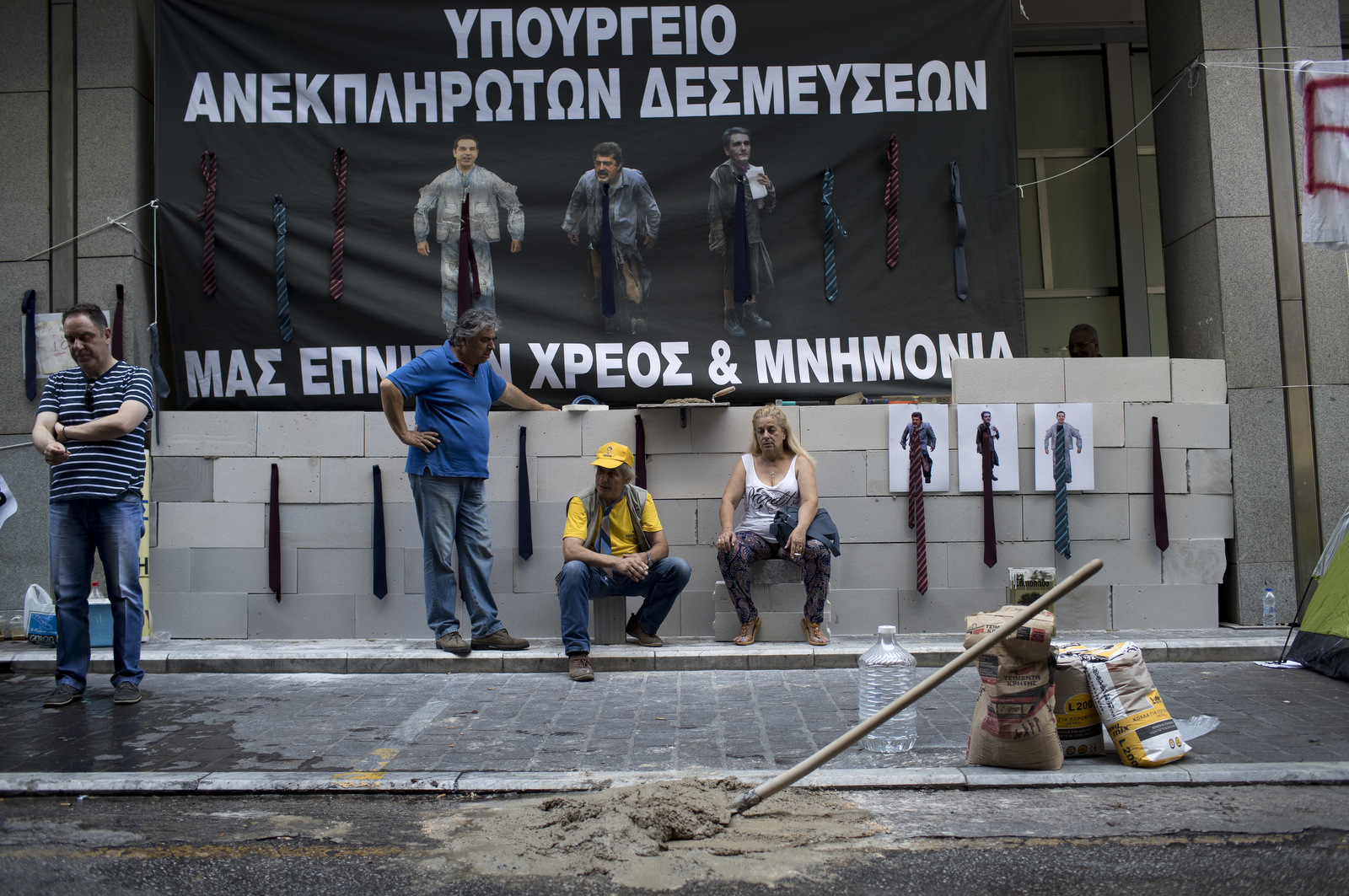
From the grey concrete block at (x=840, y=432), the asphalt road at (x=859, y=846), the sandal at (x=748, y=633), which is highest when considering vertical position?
the grey concrete block at (x=840, y=432)

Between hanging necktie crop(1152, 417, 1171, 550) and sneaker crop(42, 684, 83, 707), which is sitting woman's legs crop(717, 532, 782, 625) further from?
sneaker crop(42, 684, 83, 707)

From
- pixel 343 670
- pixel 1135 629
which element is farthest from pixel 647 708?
pixel 1135 629

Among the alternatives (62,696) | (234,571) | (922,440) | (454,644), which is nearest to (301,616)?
(234,571)

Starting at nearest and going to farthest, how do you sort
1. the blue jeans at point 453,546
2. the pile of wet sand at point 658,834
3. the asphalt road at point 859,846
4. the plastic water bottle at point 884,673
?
1. the asphalt road at point 859,846
2. the pile of wet sand at point 658,834
3. the plastic water bottle at point 884,673
4. the blue jeans at point 453,546

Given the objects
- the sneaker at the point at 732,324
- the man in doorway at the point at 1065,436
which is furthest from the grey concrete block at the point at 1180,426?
the sneaker at the point at 732,324

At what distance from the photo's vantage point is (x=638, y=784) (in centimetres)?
376

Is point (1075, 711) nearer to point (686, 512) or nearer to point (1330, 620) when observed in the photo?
point (1330, 620)

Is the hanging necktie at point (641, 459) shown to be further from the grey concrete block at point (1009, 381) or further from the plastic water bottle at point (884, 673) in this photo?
the plastic water bottle at point (884, 673)

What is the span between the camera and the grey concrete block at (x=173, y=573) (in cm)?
754

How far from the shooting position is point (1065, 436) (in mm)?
7488

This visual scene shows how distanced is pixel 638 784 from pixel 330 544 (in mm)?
4533

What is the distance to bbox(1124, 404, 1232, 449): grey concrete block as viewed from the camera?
24.8 ft

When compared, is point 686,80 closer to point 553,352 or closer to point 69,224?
point 553,352

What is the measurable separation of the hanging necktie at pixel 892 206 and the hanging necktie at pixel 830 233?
353 mm
